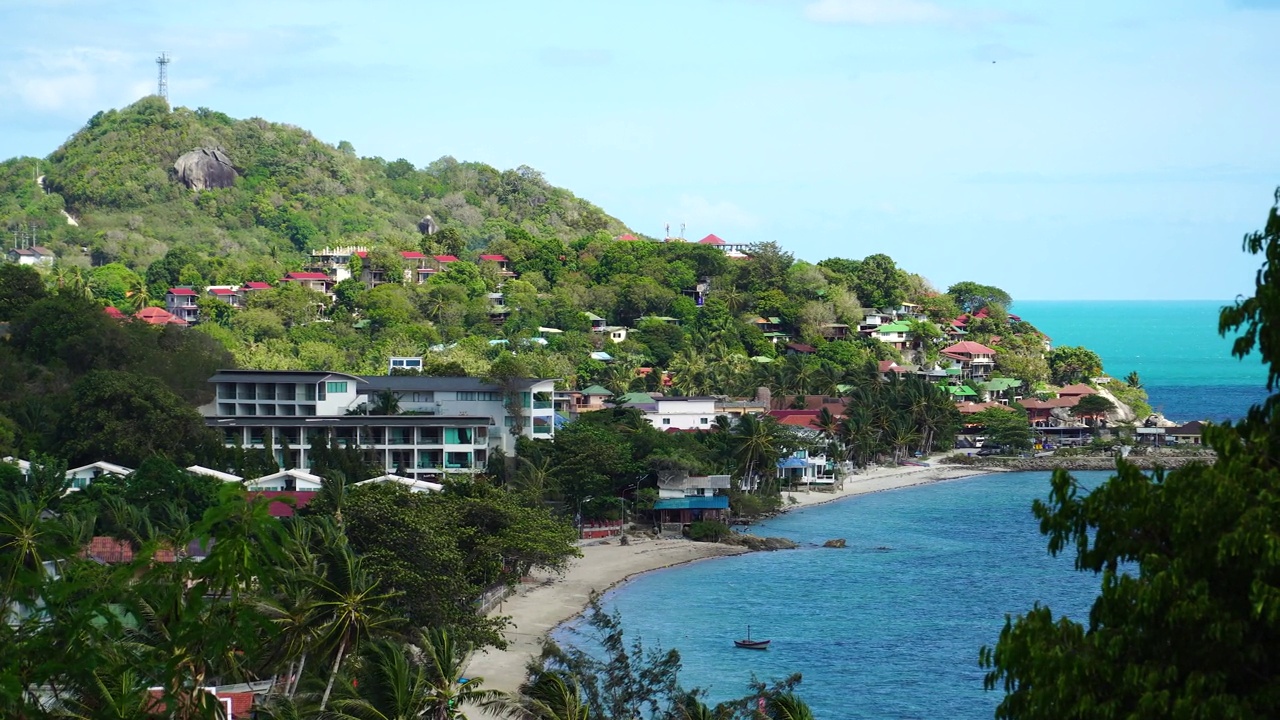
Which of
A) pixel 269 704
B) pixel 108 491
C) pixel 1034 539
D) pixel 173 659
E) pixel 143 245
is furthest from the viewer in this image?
pixel 143 245

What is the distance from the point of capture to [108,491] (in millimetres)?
42656

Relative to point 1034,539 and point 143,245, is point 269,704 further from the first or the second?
point 143,245

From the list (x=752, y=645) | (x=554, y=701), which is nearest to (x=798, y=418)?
(x=752, y=645)

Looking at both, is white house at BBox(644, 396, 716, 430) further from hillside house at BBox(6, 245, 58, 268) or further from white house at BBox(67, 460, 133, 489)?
hillside house at BBox(6, 245, 58, 268)

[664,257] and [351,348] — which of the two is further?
[664,257]

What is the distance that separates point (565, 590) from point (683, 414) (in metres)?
27.0

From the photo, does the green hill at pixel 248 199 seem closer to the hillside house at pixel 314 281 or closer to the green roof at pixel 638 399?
the hillside house at pixel 314 281

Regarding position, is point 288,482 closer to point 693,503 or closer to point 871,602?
point 693,503

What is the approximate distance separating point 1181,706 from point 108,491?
38137 millimetres

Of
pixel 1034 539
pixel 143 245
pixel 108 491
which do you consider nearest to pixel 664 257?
pixel 143 245

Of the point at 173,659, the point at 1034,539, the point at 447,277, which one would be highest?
the point at 447,277

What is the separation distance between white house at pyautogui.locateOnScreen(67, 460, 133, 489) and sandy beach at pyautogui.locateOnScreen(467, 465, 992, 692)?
46.2 ft

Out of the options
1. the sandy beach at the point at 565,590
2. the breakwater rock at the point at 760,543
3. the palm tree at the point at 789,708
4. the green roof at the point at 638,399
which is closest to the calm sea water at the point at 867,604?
the breakwater rock at the point at 760,543

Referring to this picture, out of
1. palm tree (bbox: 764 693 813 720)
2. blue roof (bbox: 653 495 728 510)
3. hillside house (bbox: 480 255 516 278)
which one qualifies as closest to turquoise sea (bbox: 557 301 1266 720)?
blue roof (bbox: 653 495 728 510)
